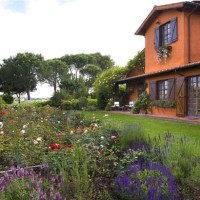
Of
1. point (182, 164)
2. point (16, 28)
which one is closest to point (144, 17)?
point (16, 28)

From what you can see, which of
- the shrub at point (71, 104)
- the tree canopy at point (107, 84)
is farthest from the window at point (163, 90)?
the shrub at point (71, 104)

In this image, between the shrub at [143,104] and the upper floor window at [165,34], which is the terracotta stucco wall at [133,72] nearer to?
the shrub at [143,104]

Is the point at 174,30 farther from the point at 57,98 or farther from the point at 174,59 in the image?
the point at 57,98

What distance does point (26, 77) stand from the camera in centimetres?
5734

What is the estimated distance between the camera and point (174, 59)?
55.5 ft

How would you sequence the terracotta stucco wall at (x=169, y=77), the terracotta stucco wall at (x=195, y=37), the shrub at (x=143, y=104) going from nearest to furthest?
the terracotta stucco wall at (x=169, y=77) → the terracotta stucco wall at (x=195, y=37) → the shrub at (x=143, y=104)

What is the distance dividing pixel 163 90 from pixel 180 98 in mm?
2179

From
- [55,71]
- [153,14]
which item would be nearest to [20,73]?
[55,71]

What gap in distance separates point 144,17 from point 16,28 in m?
9.62

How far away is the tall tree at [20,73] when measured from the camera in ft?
184

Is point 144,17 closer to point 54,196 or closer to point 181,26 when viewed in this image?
point 181,26

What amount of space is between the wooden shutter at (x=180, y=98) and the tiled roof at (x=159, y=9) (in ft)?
12.2

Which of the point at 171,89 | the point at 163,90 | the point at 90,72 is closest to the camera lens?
the point at 171,89

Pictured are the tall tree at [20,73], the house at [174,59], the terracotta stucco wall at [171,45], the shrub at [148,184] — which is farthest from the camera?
the tall tree at [20,73]
